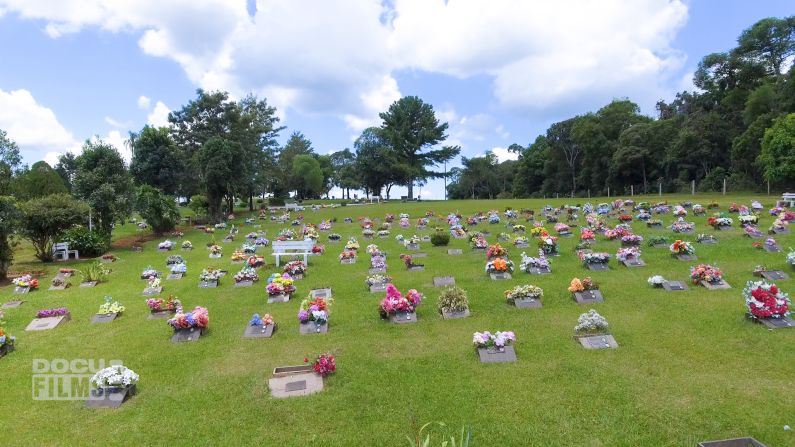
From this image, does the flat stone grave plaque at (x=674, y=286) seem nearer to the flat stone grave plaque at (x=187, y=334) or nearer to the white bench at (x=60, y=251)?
the flat stone grave plaque at (x=187, y=334)

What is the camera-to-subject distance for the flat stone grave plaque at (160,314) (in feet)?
40.4

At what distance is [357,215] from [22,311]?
25.4 metres

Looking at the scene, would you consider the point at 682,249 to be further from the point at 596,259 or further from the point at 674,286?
the point at 674,286

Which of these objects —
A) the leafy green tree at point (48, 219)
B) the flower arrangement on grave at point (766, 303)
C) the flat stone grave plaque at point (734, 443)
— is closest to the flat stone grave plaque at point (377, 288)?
the flower arrangement on grave at point (766, 303)

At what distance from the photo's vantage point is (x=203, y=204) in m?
39.8

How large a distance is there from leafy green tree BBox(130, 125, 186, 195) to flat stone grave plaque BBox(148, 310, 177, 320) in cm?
3747

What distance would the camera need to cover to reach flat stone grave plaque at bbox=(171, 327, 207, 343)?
10570 millimetres

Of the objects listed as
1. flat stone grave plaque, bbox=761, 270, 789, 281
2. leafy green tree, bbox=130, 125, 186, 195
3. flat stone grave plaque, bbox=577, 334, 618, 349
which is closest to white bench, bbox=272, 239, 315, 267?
flat stone grave plaque, bbox=577, 334, 618, 349

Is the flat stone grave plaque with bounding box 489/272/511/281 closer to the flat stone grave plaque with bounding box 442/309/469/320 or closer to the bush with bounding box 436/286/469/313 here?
the bush with bounding box 436/286/469/313

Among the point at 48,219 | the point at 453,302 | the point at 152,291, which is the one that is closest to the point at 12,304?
the point at 152,291

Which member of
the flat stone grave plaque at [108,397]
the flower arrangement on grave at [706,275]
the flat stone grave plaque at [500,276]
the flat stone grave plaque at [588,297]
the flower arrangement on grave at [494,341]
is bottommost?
the flat stone grave plaque at [108,397]

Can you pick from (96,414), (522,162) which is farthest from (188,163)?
(522,162)

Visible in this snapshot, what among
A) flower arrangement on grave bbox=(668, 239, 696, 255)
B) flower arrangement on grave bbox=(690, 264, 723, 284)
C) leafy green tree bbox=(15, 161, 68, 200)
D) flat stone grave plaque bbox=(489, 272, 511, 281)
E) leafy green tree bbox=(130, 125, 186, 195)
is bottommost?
flat stone grave plaque bbox=(489, 272, 511, 281)

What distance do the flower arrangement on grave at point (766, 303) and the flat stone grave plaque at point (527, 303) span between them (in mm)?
4085
